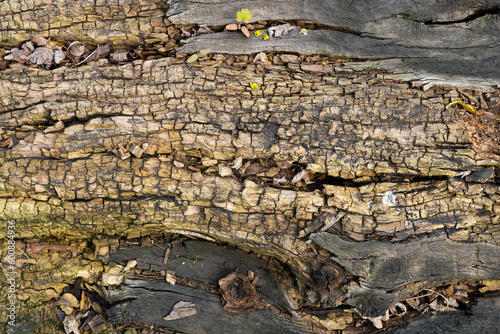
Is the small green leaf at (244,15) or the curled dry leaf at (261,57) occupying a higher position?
the small green leaf at (244,15)

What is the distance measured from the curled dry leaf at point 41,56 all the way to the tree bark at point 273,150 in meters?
0.13

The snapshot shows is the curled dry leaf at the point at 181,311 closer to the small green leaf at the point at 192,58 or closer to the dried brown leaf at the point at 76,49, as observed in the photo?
the small green leaf at the point at 192,58

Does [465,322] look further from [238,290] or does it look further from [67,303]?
[67,303]

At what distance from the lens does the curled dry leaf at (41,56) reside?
3473 mm

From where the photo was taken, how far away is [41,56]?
11.4 feet

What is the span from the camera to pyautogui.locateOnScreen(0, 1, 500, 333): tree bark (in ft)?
9.74

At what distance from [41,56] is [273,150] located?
8.89 ft

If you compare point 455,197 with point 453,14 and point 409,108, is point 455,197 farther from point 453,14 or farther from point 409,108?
point 453,14

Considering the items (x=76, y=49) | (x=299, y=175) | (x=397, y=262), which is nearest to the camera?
(x=397, y=262)

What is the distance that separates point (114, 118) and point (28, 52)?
1353 millimetres

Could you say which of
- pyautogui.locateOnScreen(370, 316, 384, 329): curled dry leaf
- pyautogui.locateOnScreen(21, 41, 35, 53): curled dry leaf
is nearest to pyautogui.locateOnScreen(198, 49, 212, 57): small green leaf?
pyautogui.locateOnScreen(21, 41, 35, 53): curled dry leaf

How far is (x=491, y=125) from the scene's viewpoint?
2996 mm

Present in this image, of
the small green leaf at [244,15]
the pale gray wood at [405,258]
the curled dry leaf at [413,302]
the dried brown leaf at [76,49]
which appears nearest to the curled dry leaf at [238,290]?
the pale gray wood at [405,258]

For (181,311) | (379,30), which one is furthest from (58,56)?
(379,30)
